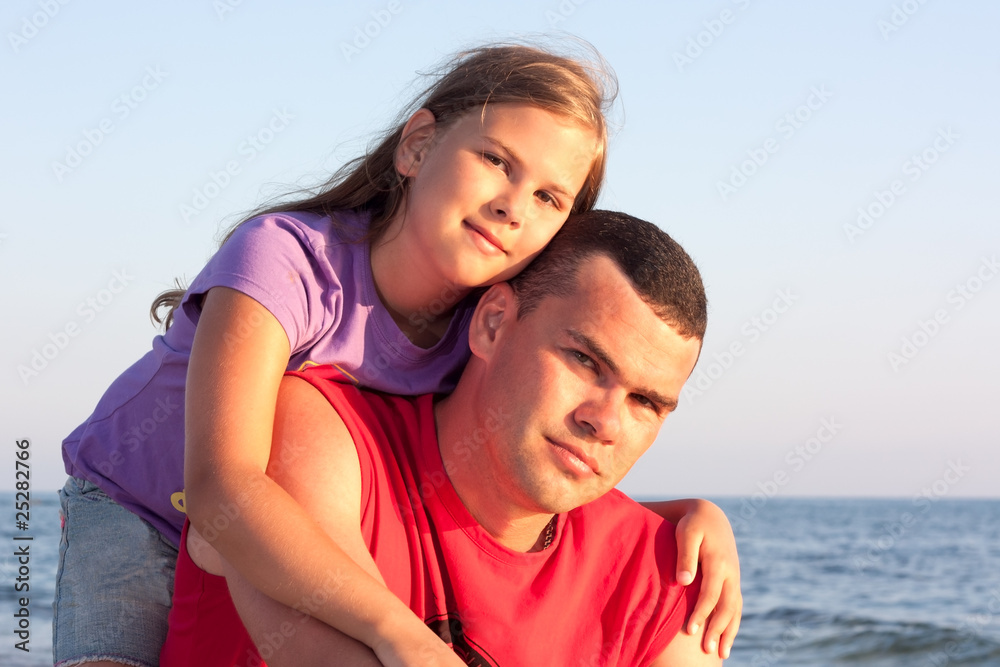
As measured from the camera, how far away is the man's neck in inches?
112

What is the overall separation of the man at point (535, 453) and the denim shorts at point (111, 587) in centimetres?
52

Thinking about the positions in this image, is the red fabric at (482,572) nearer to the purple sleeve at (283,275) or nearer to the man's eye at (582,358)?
the purple sleeve at (283,275)

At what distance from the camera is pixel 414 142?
317 cm

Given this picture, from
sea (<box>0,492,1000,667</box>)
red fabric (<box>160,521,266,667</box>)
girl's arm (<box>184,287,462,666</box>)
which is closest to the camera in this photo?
girl's arm (<box>184,287,462,666</box>)

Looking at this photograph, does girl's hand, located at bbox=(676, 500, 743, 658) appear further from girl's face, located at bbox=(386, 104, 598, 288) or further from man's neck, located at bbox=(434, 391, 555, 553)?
girl's face, located at bbox=(386, 104, 598, 288)

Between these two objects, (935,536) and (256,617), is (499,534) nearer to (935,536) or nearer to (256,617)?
(256,617)

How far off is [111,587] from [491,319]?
149cm

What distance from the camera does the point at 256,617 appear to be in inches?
88.9

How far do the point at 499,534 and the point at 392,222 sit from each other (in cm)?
107

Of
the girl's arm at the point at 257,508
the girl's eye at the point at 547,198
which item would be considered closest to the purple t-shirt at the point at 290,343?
the girl's arm at the point at 257,508

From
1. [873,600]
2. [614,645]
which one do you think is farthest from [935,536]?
[614,645]

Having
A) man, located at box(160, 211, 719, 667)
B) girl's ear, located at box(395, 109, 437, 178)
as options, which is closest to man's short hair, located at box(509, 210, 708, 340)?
man, located at box(160, 211, 719, 667)

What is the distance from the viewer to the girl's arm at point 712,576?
10.0 ft

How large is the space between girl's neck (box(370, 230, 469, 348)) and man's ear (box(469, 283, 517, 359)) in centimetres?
13
